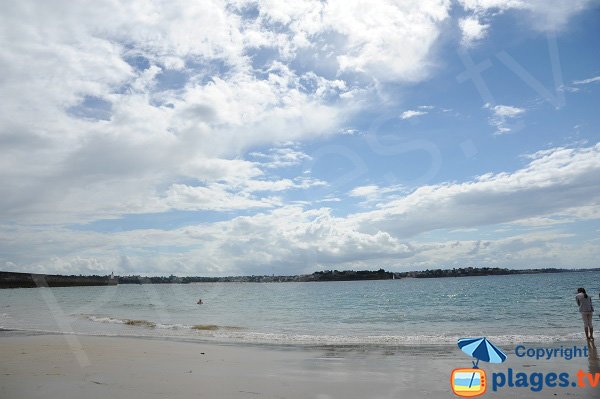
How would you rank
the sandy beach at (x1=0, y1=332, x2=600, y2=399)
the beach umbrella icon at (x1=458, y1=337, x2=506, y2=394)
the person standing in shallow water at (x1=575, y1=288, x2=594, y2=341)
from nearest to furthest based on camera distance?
the sandy beach at (x1=0, y1=332, x2=600, y2=399), the beach umbrella icon at (x1=458, y1=337, x2=506, y2=394), the person standing in shallow water at (x1=575, y1=288, x2=594, y2=341)

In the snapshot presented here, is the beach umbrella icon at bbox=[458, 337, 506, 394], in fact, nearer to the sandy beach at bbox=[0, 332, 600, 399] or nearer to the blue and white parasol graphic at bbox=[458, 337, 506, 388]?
the blue and white parasol graphic at bbox=[458, 337, 506, 388]

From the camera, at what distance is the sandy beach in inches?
394

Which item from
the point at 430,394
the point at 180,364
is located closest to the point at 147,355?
the point at 180,364

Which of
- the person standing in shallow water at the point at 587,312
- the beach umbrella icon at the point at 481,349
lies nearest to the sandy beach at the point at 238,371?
the beach umbrella icon at the point at 481,349

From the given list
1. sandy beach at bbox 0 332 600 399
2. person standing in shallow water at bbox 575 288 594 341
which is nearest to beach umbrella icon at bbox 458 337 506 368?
sandy beach at bbox 0 332 600 399

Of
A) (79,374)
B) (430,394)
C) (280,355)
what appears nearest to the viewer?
(430,394)

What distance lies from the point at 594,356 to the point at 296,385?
10.3 m

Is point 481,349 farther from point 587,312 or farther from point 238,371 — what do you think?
point 587,312

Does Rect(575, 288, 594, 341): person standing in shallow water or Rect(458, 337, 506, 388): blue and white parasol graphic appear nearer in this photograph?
Rect(458, 337, 506, 388): blue and white parasol graphic

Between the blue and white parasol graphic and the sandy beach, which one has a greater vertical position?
the blue and white parasol graphic

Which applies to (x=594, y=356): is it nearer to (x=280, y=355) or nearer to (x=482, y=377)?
(x=482, y=377)

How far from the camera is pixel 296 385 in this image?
10.8 m

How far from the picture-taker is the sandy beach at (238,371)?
10.0 meters

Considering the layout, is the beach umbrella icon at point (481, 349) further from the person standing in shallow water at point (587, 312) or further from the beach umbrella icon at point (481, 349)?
the person standing in shallow water at point (587, 312)
